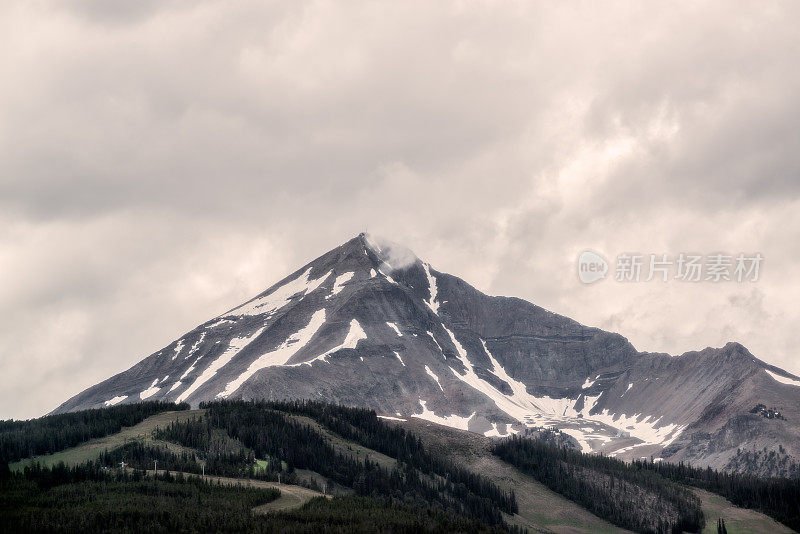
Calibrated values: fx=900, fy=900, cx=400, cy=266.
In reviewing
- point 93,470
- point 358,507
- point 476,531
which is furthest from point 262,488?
point 476,531

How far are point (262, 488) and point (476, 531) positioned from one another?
44.4 meters

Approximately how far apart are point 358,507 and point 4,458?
3301 inches

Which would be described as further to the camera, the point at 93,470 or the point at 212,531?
the point at 93,470

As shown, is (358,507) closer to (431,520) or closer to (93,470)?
(431,520)

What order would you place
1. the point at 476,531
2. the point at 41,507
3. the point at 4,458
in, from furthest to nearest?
the point at 4,458
the point at 476,531
the point at 41,507

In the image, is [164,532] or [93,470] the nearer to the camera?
[164,532]

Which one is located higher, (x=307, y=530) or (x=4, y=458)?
(x=4, y=458)

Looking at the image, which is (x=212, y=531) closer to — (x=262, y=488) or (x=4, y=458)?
(x=262, y=488)

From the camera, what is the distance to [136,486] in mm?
163625

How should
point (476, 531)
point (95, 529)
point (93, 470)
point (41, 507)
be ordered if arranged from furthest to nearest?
point (93, 470) → point (476, 531) → point (41, 507) → point (95, 529)

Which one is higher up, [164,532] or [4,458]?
[4,458]

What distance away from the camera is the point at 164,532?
137625 mm

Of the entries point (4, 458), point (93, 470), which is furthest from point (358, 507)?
point (4, 458)

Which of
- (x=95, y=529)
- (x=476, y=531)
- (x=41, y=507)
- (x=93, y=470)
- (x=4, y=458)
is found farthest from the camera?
(x=4, y=458)
